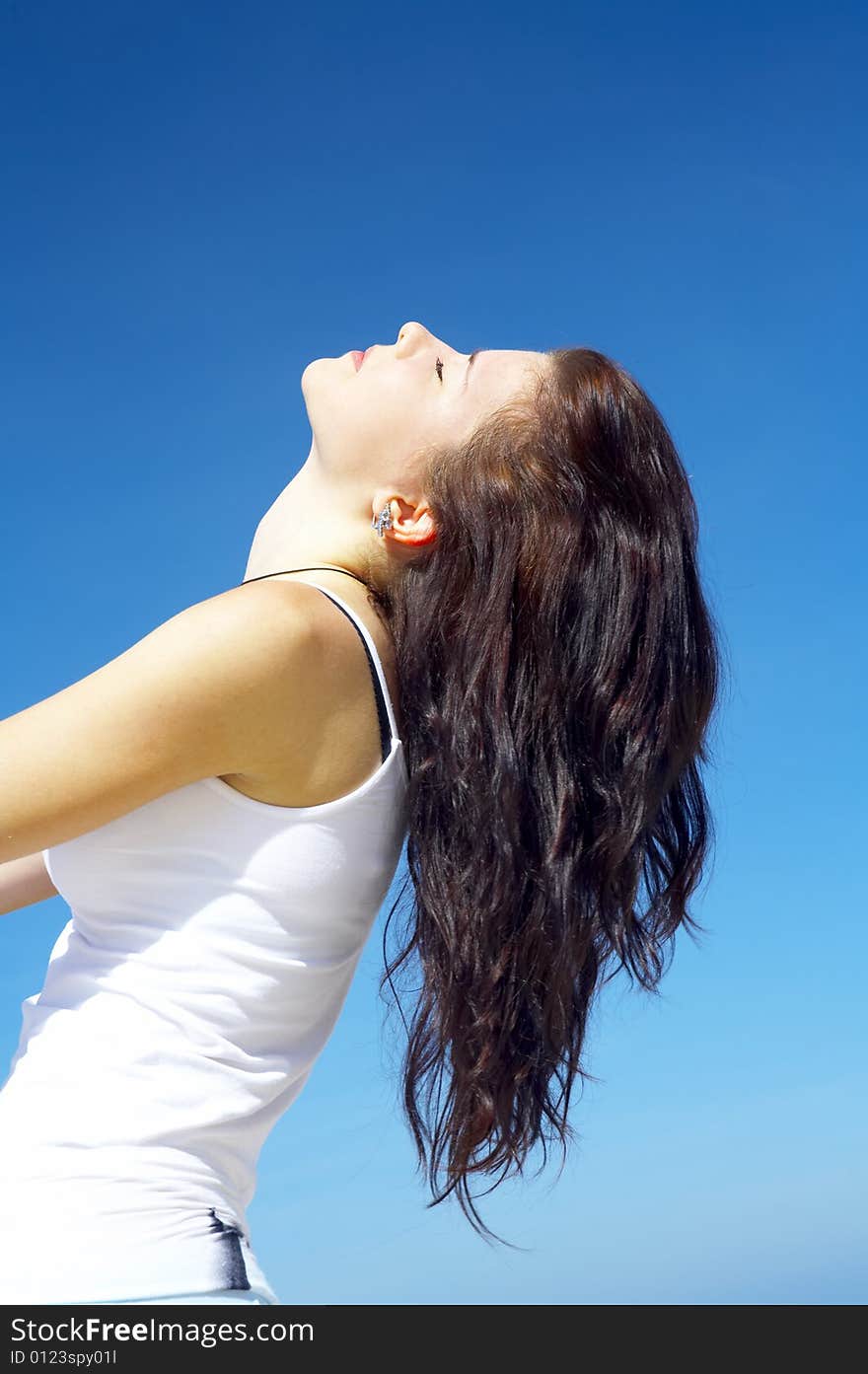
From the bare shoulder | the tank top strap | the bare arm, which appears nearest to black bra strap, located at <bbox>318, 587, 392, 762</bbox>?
the tank top strap

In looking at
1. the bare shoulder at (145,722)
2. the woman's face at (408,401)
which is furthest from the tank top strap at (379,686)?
the woman's face at (408,401)

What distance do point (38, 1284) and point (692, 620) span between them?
67.4 inches

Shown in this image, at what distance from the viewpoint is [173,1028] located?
1.92m

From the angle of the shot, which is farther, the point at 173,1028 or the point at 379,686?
the point at 379,686

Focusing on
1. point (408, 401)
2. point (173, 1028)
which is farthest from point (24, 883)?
point (408, 401)

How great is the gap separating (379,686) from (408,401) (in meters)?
0.82

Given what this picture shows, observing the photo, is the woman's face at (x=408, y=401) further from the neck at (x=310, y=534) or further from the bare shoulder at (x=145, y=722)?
the bare shoulder at (x=145, y=722)

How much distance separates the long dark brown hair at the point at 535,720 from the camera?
230 cm

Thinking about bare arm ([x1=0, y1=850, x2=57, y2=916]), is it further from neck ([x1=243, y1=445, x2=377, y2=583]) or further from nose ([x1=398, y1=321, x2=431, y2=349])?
nose ([x1=398, y1=321, x2=431, y2=349])

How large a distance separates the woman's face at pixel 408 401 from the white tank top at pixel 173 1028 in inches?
25.7

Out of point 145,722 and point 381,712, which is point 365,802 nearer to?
point 381,712

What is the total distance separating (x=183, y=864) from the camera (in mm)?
1993
